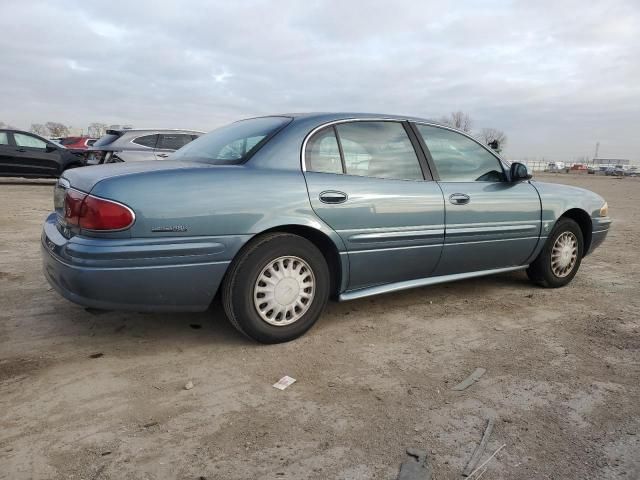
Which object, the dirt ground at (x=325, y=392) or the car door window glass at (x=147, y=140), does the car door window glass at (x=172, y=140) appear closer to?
the car door window glass at (x=147, y=140)

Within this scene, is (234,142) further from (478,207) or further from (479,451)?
(479,451)

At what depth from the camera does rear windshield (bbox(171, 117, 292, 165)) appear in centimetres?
327

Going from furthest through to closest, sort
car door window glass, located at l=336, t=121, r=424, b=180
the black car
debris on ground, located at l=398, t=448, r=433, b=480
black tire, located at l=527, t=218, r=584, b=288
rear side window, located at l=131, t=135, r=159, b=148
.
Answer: the black car < rear side window, located at l=131, t=135, r=159, b=148 < black tire, located at l=527, t=218, r=584, b=288 < car door window glass, located at l=336, t=121, r=424, b=180 < debris on ground, located at l=398, t=448, r=433, b=480

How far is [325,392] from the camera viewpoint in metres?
2.62

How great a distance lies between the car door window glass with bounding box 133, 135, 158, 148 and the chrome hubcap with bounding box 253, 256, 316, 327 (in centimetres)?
852

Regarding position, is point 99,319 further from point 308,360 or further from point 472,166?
point 472,166

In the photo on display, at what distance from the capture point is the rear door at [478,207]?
3.88m

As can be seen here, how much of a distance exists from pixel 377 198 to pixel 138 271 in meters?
1.61

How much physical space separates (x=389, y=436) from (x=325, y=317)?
160 cm

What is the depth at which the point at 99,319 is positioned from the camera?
3514 mm

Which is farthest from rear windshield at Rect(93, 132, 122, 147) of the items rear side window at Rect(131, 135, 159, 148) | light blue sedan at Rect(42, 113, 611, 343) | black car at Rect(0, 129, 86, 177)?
light blue sedan at Rect(42, 113, 611, 343)

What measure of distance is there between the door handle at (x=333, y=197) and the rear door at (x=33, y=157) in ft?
39.3

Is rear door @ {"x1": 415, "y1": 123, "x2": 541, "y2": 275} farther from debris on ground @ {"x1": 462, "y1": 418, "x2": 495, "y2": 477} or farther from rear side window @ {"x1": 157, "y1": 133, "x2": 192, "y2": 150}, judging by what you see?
rear side window @ {"x1": 157, "y1": 133, "x2": 192, "y2": 150}

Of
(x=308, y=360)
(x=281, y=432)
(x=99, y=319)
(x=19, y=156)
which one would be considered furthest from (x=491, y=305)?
(x=19, y=156)
